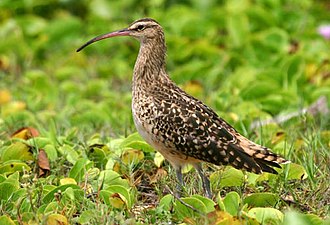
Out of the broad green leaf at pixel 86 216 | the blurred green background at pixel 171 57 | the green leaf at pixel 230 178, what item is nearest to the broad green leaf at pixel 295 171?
the green leaf at pixel 230 178

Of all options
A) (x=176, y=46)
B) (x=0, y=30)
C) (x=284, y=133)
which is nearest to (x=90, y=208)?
(x=284, y=133)

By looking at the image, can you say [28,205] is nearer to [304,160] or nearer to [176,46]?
[304,160]

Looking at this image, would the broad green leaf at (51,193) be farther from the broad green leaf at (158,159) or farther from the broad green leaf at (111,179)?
the broad green leaf at (158,159)

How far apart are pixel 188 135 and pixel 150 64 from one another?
0.89 m

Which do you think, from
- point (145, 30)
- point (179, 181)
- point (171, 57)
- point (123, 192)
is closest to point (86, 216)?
point (123, 192)

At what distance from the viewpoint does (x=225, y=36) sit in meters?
12.0

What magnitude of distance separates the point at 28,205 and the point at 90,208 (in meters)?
0.41

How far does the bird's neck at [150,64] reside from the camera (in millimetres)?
7070

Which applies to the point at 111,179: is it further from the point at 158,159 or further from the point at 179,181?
the point at 158,159

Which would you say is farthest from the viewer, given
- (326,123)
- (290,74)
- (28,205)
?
(290,74)

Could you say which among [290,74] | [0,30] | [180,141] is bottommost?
[0,30]

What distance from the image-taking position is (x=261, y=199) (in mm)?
6223

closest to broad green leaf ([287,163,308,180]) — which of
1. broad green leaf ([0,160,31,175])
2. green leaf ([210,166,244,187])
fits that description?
green leaf ([210,166,244,187])

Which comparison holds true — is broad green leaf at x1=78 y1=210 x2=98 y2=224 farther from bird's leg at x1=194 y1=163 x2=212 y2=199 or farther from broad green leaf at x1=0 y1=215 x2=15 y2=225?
bird's leg at x1=194 y1=163 x2=212 y2=199
